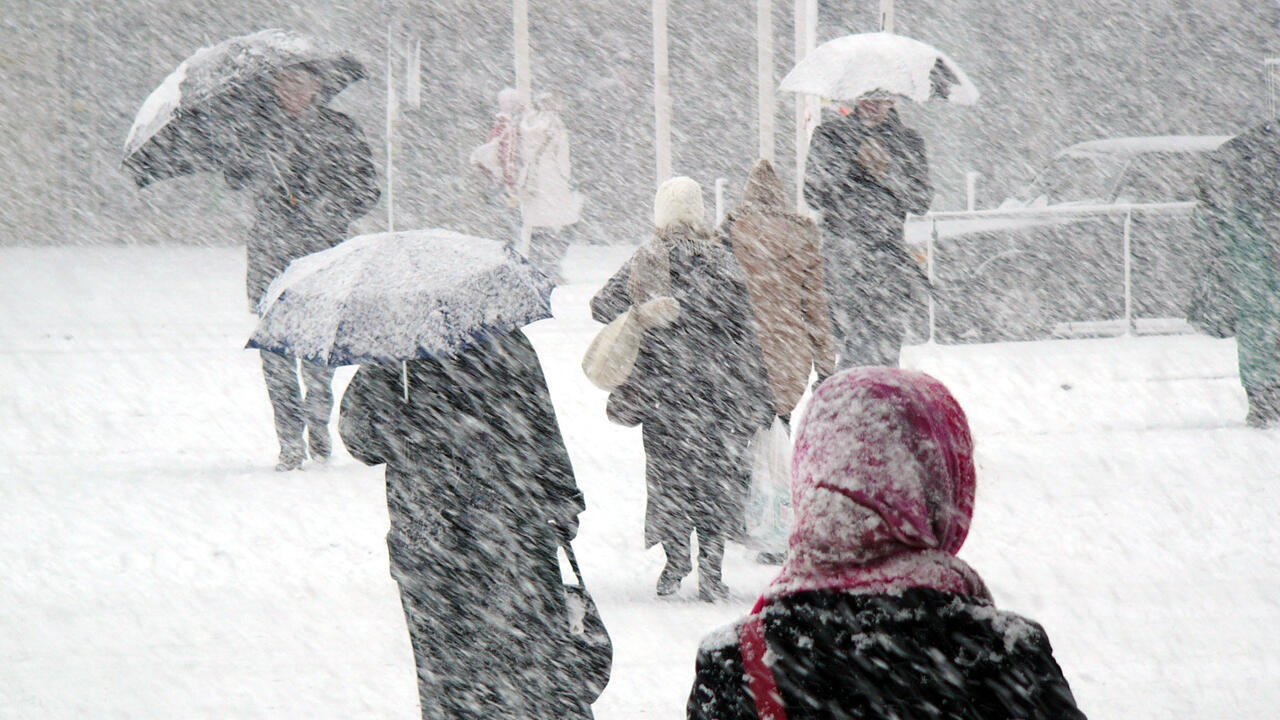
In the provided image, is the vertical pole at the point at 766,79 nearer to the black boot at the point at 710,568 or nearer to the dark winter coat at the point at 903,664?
the black boot at the point at 710,568

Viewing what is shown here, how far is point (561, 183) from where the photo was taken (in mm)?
17234

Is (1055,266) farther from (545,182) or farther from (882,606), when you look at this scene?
(882,606)

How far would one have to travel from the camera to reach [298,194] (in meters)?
8.38

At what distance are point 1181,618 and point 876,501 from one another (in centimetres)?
384

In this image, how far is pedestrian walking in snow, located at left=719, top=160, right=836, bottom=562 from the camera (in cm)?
623

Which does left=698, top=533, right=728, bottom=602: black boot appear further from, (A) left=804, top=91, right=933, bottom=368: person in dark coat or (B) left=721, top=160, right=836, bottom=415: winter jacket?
(A) left=804, top=91, right=933, bottom=368: person in dark coat

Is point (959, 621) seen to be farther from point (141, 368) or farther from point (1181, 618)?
point (141, 368)

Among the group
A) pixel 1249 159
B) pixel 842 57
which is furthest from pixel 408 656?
pixel 1249 159

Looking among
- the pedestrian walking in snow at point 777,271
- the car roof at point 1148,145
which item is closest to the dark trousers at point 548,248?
the car roof at point 1148,145

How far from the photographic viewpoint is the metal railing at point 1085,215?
13039mm

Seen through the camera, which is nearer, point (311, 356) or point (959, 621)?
point (959, 621)

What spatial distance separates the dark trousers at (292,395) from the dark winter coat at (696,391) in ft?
9.55

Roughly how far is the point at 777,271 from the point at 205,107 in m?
3.39

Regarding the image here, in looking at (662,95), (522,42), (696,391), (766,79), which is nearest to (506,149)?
(522,42)
